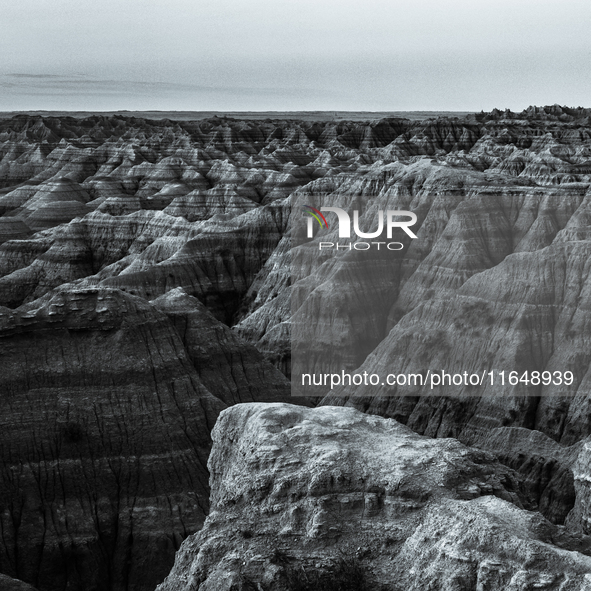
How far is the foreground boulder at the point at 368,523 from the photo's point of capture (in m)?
14.7

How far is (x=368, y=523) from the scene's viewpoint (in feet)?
54.1

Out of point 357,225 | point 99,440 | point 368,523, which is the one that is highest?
point 357,225

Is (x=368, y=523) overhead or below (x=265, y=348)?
overhead

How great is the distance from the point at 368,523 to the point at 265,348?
39520mm

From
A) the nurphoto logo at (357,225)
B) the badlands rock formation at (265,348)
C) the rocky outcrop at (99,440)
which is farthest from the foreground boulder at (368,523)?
the nurphoto logo at (357,225)

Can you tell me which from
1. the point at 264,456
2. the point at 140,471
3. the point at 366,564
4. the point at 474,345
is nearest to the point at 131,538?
the point at 140,471

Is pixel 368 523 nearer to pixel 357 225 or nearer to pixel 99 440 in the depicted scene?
pixel 99 440

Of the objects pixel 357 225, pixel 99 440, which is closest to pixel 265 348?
pixel 357 225

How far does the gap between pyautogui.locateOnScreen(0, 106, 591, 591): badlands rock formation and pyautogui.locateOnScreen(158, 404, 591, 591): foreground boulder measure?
97mm

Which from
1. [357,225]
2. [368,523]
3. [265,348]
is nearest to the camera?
[368,523]

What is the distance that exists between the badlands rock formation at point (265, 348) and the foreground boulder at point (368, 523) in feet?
0.32

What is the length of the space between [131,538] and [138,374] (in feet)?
22.4

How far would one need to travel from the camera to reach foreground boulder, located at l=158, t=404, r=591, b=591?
579 inches

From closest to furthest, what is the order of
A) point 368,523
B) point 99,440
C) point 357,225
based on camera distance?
point 368,523
point 99,440
point 357,225
